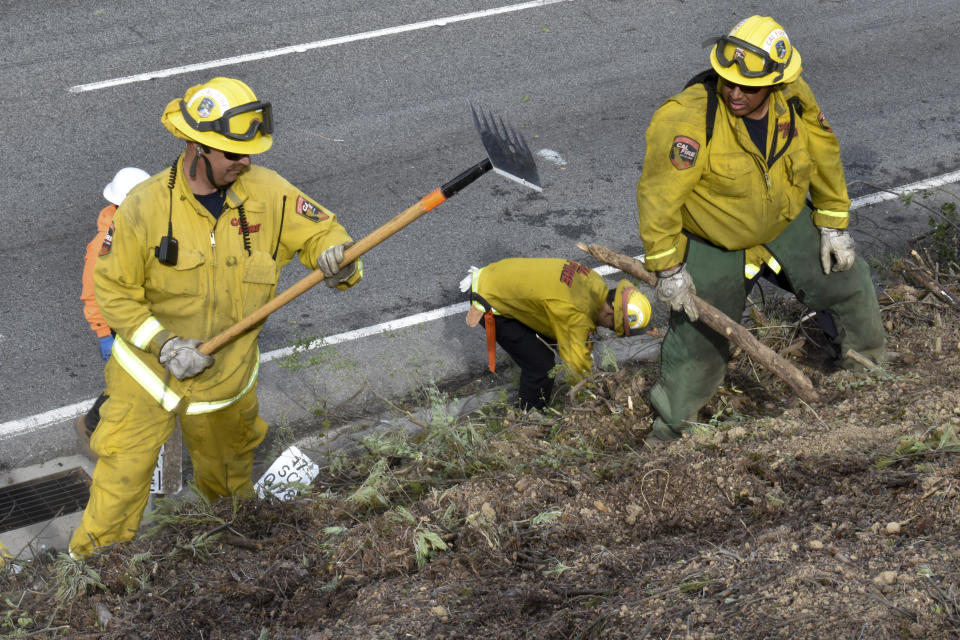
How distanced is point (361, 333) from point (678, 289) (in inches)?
101

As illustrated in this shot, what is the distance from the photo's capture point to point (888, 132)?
8.31m

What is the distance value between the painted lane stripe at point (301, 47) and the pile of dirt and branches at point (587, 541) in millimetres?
5527

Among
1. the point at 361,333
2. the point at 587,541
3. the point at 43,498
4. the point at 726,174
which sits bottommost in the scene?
the point at 43,498

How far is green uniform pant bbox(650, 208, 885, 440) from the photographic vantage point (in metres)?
4.57

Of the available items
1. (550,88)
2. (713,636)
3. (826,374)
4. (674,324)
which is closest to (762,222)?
(674,324)

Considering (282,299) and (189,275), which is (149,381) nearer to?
(189,275)

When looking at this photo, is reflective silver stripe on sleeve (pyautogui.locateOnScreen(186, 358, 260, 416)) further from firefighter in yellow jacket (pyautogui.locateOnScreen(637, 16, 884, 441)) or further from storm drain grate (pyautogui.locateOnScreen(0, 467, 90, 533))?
firefighter in yellow jacket (pyautogui.locateOnScreen(637, 16, 884, 441))

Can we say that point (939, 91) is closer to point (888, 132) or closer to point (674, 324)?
point (888, 132)

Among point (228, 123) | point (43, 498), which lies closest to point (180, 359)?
point (228, 123)

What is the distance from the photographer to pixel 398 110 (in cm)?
863

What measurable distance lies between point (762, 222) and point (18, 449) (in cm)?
424

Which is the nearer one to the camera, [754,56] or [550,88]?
[754,56]

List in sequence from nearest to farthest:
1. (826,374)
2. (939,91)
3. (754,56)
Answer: (754,56)
(826,374)
(939,91)

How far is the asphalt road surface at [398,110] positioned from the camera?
6.73 metres
